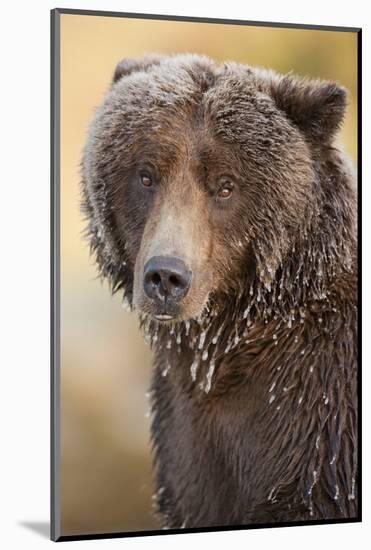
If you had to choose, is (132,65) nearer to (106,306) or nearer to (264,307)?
(106,306)

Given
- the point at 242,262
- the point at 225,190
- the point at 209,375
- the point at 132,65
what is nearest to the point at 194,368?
the point at 209,375

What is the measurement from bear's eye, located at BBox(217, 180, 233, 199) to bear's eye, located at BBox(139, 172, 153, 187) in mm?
301

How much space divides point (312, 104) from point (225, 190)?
0.56 metres

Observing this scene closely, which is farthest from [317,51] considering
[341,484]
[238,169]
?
[341,484]

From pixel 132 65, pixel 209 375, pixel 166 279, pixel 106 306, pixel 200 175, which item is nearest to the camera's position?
pixel 166 279

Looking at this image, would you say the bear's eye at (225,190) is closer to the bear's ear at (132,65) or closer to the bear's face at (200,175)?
the bear's face at (200,175)

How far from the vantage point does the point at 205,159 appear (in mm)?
5102

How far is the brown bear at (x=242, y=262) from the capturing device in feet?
16.8

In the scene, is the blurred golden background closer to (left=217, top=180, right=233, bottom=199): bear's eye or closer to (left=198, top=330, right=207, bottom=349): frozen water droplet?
(left=198, top=330, right=207, bottom=349): frozen water droplet

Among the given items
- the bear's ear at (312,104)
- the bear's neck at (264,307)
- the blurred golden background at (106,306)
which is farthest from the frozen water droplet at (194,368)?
the bear's ear at (312,104)

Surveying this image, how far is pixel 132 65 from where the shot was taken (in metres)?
5.48

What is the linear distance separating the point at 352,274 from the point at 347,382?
1.65 ft

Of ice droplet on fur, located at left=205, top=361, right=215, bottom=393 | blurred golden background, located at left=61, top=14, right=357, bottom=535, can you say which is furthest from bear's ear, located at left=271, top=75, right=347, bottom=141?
ice droplet on fur, located at left=205, top=361, right=215, bottom=393

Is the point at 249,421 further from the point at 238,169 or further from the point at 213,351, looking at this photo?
the point at 238,169
